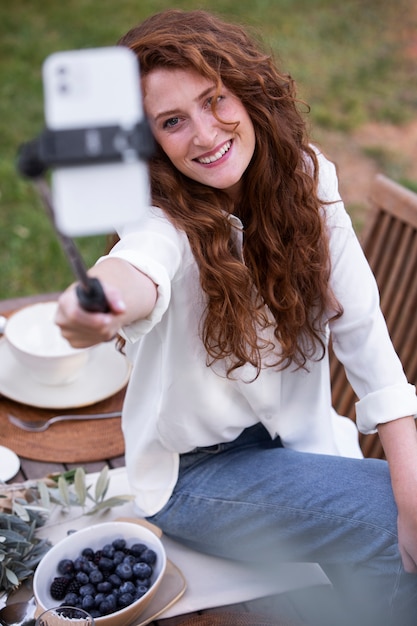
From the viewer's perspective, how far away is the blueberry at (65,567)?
149 centimetres

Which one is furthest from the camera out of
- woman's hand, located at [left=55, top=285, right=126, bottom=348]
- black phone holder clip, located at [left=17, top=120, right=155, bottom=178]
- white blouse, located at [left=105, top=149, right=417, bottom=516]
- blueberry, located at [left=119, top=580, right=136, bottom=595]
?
white blouse, located at [left=105, top=149, right=417, bottom=516]

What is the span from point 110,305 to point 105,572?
73 centimetres

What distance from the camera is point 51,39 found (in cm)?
548

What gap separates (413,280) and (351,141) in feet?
9.05

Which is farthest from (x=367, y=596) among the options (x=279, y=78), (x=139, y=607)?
(x=279, y=78)

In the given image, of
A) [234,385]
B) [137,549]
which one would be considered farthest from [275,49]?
[137,549]

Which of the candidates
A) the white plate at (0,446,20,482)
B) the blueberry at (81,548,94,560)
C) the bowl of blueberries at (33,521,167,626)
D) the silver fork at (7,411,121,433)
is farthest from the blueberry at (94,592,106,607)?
the silver fork at (7,411,121,433)

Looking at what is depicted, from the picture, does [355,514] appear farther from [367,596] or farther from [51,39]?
[51,39]

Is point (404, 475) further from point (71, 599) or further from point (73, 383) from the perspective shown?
point (73, 383)

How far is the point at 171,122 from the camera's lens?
4.55ft

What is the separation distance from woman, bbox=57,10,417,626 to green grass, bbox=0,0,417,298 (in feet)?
7.13

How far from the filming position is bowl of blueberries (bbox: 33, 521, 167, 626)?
142 cm

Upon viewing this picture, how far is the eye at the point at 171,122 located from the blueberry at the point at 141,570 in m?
0.72

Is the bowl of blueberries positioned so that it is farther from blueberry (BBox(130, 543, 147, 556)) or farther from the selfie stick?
the selfie stick
